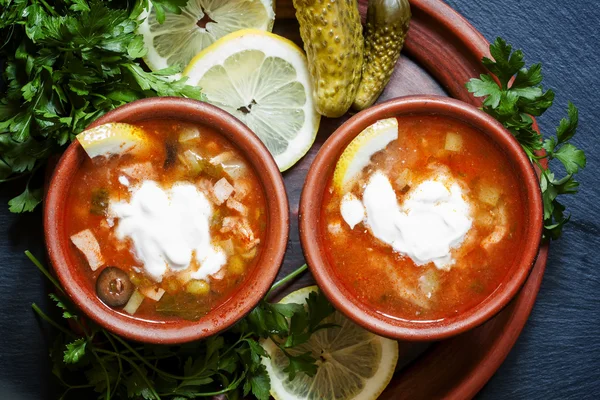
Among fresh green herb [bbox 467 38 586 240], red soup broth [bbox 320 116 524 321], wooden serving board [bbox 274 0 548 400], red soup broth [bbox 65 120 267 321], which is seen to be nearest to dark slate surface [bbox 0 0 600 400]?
wooden serving board [bbox 274 0 548 400]

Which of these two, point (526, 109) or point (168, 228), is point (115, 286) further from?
point (526, 109)

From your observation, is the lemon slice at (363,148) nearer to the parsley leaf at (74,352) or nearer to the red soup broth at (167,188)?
the red soup broth at (167,188)

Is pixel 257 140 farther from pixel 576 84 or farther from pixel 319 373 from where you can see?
pixel 576 84

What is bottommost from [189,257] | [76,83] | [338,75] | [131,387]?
[131,387]

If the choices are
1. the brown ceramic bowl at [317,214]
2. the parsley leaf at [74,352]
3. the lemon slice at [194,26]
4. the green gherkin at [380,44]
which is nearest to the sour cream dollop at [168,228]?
→ the brown ceramic bowl at [317,214]

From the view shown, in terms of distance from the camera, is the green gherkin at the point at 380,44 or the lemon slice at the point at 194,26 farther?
the lemon slice at the point at 194,26

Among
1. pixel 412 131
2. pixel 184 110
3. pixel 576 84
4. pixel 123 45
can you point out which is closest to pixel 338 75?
pixel 412 131

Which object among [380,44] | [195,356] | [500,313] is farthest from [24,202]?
[500,313]
